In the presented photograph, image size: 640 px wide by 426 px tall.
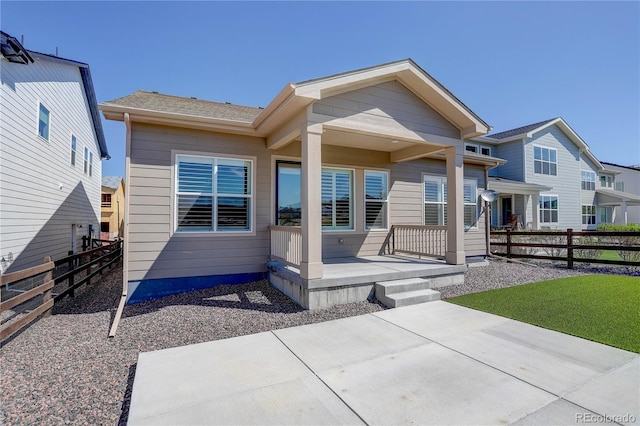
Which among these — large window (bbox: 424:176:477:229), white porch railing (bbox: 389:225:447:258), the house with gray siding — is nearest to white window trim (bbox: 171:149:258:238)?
white porch railing (bbox: 389:225:447:258)

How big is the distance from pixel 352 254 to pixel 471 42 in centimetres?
745

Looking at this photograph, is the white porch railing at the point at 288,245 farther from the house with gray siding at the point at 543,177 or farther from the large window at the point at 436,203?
the house with gray siding at the point at 543,177

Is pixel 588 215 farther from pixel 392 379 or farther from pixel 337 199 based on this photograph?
pixel 392 379

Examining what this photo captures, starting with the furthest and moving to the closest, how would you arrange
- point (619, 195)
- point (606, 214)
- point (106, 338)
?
point (606, 214), point (619, 195), point (106, 338)

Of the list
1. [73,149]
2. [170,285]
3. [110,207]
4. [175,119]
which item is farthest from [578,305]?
[110,207]

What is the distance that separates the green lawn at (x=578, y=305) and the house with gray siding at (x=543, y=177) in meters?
9.93

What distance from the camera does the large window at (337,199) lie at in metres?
7.62

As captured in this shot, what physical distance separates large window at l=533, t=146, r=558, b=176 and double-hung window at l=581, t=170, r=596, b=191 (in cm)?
416

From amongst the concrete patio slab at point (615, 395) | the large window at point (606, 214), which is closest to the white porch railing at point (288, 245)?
the concrete patio slab at point (615, 395)

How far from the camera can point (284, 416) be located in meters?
2.30

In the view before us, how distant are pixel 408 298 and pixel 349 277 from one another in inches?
43.2

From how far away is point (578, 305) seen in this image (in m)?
4.99

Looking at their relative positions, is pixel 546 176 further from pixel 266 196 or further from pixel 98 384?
pixel 98 384

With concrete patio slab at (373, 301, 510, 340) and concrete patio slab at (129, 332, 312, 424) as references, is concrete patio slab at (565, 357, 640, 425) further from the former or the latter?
concrete patio slab at (129, 332, 312, 424)
